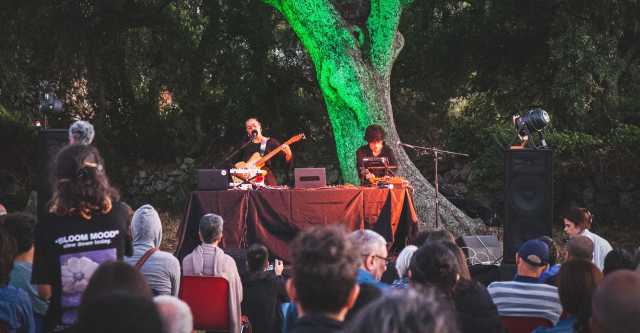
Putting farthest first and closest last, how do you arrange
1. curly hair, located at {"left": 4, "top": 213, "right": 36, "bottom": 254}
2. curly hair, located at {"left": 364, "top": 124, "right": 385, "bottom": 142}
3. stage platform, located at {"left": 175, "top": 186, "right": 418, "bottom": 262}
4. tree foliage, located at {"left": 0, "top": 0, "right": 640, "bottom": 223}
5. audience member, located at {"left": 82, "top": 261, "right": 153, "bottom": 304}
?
1. tree foliage, located at {"left": 0, "top": 0, "right": 640, "bottom": 223}
2. curly hair, located at {"left": 364, "top": 124, "right": 385, "bottom": 142}
3. stage platform, located at {"left": 175, "top": 186, "right": 418, "bottom": 262}
4. curly hair, located at {"left": 4, "top": 213, "right": 36, "bottom": 254}
5. audience member, located at {"left": 82, "top": 261, "right": 153, "bottom": 304}

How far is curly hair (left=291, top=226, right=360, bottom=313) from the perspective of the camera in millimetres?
2188

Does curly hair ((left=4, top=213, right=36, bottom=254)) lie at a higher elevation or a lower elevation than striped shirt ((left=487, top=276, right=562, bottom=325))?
higher

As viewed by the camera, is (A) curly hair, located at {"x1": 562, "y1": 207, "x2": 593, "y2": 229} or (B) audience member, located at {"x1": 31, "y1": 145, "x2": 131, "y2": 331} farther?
(A) curly hair, located at {"x1": 562, "y1": 207, "x2": 593, "y2": 229}

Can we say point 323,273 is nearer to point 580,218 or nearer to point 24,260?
point 24,260

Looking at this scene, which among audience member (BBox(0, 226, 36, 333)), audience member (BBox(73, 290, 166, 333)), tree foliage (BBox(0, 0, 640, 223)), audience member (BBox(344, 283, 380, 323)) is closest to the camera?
audience member (BBox(73, 290, 166, 333))

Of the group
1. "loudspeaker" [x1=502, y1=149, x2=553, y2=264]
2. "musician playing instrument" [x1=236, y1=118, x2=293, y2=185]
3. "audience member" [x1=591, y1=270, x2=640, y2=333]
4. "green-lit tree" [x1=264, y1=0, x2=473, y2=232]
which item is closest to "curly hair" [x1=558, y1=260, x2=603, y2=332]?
"audience member" [x1=591, y1=270, x2=640, y2=333]

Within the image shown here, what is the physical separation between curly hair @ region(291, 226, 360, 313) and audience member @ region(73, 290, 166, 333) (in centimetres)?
49

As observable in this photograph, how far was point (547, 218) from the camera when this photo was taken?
263 inches

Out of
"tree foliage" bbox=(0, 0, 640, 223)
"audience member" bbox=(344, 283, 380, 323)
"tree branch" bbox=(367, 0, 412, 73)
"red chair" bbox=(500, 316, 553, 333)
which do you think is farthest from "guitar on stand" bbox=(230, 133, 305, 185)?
"audience member" bbox=(344, 283, 380, 323)

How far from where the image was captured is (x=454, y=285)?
331 cm

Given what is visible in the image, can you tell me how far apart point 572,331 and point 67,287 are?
219 cm

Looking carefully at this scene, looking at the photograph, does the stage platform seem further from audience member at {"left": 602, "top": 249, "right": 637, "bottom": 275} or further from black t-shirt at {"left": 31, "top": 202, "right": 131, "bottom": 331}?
black t-shirt at {"left": 31, "top": 202, "right": 131, "bottom": 331}

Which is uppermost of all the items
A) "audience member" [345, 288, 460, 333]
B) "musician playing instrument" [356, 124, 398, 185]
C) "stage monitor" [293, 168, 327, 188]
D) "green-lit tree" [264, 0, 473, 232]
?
"green-lit tree" [264, 0, 473, 232]

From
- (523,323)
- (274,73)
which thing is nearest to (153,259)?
(523,323)
